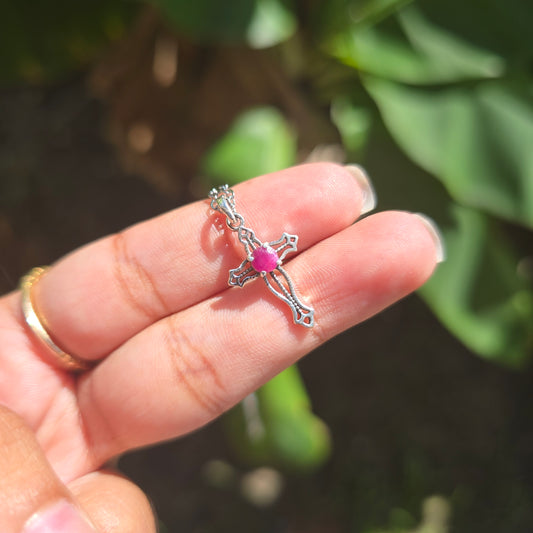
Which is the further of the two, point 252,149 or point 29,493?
point 252,149

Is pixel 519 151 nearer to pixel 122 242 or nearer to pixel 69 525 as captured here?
pixel 122 242

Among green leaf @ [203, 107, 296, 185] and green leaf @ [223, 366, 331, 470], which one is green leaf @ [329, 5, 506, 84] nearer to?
green leaf @ [203, 107, 296, 185]

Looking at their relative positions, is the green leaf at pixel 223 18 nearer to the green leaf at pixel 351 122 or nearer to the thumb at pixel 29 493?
the green leaf at pixel 351 122

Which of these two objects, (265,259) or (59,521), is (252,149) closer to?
(265,259)

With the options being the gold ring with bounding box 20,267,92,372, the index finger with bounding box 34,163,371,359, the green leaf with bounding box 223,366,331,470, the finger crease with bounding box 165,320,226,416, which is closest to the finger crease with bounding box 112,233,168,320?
the index finger with bounding box 34,163,371,359

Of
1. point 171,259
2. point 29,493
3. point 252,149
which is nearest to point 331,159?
point 252,149

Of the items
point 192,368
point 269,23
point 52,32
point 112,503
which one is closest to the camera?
point 112,503

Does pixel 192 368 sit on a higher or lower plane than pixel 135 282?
lower
